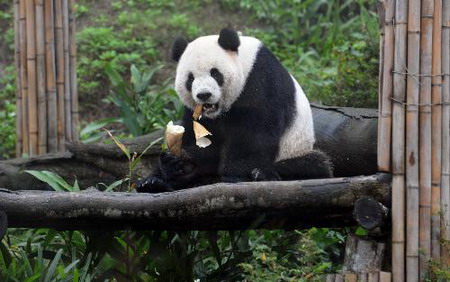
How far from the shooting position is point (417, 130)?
387 centimetres

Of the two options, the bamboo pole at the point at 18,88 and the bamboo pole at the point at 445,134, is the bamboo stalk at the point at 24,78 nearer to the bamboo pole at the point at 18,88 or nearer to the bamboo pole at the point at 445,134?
the bamboo pole at the point at 18,88

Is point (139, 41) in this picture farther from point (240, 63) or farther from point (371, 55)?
point (240, 63)

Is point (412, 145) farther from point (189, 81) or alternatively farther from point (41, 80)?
point (41, 80)

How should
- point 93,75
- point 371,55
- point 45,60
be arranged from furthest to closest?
point 93,75 → point 371,55 → point 45,60

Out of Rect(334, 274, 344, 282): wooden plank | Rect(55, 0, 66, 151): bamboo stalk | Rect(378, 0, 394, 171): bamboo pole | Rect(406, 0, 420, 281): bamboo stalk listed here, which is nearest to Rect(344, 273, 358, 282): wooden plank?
Rect(334, 274, 344, 282): wooden plank

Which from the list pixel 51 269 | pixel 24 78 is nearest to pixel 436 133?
pixel 51 269

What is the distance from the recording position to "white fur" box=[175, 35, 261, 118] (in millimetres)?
4568

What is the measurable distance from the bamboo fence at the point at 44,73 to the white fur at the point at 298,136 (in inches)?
94.2

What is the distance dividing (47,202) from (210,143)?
3.39 ft

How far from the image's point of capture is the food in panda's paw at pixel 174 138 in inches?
185

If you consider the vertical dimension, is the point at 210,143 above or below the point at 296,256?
above

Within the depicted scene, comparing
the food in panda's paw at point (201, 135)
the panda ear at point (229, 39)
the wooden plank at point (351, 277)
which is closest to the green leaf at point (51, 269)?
the food in panda's paw at point (201, 135)

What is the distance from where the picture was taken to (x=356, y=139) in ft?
17.2

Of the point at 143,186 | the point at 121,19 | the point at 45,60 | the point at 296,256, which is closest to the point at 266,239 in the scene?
the point at 296,256
